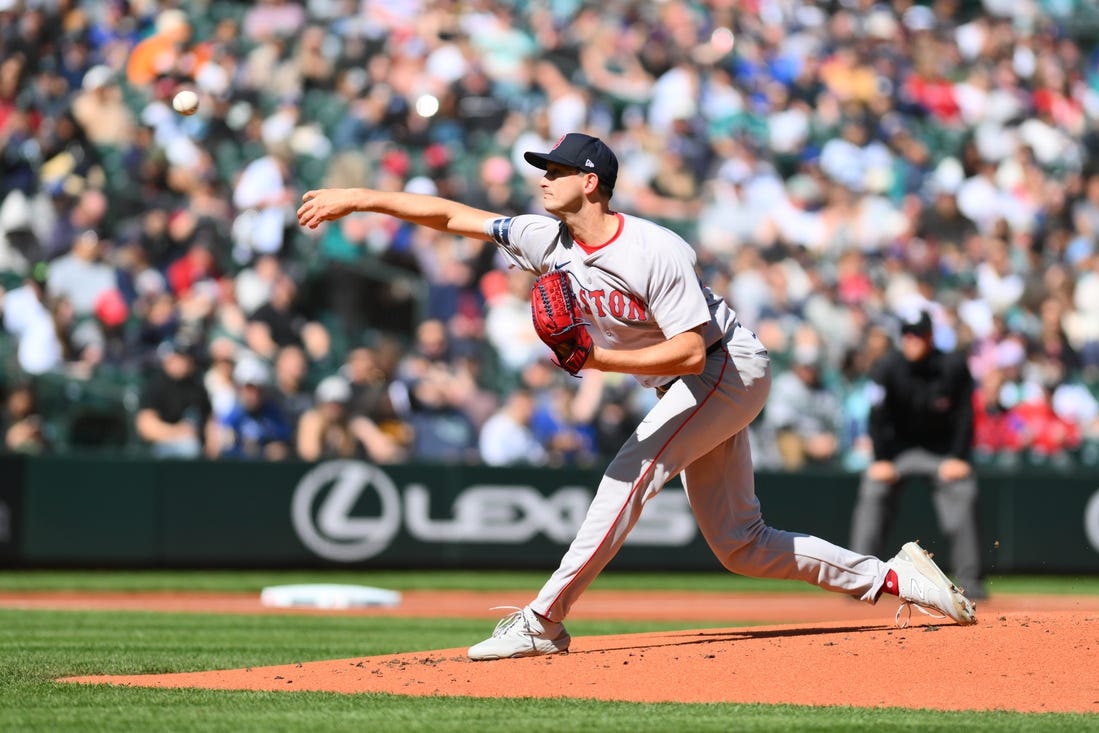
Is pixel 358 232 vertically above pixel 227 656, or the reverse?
pixel 358 232

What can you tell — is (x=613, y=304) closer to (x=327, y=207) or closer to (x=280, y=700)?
(x=327, y=207)

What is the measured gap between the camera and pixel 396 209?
22.3 ft

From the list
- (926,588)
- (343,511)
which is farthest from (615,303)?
(343,511)

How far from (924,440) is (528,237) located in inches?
229

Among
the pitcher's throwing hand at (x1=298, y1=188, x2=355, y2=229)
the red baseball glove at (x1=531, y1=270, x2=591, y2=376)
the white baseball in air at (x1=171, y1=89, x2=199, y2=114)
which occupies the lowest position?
the red baseball glove at (x1=531, y1=270, x2=591, y2=376)

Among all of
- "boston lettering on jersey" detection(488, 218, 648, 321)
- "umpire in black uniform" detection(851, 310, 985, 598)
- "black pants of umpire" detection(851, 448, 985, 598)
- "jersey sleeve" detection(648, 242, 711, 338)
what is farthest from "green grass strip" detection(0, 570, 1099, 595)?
"jersey sleeve" detection(648, 242, 711, 338)

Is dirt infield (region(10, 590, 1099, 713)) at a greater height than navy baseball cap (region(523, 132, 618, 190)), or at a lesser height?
lesser

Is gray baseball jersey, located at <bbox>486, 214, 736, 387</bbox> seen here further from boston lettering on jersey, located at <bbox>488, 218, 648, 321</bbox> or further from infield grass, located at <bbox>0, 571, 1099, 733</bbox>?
infield grass, located at <bbox>0, 571, 1099, 733</bbox>

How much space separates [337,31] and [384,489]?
625 centimetres

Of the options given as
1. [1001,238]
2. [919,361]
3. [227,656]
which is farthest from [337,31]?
[227,656]

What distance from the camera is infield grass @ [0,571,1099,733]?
5.27 metres

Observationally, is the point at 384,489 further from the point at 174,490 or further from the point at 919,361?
the point at 919,361

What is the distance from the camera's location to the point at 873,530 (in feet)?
Answer: 38.7

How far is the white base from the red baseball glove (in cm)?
576
